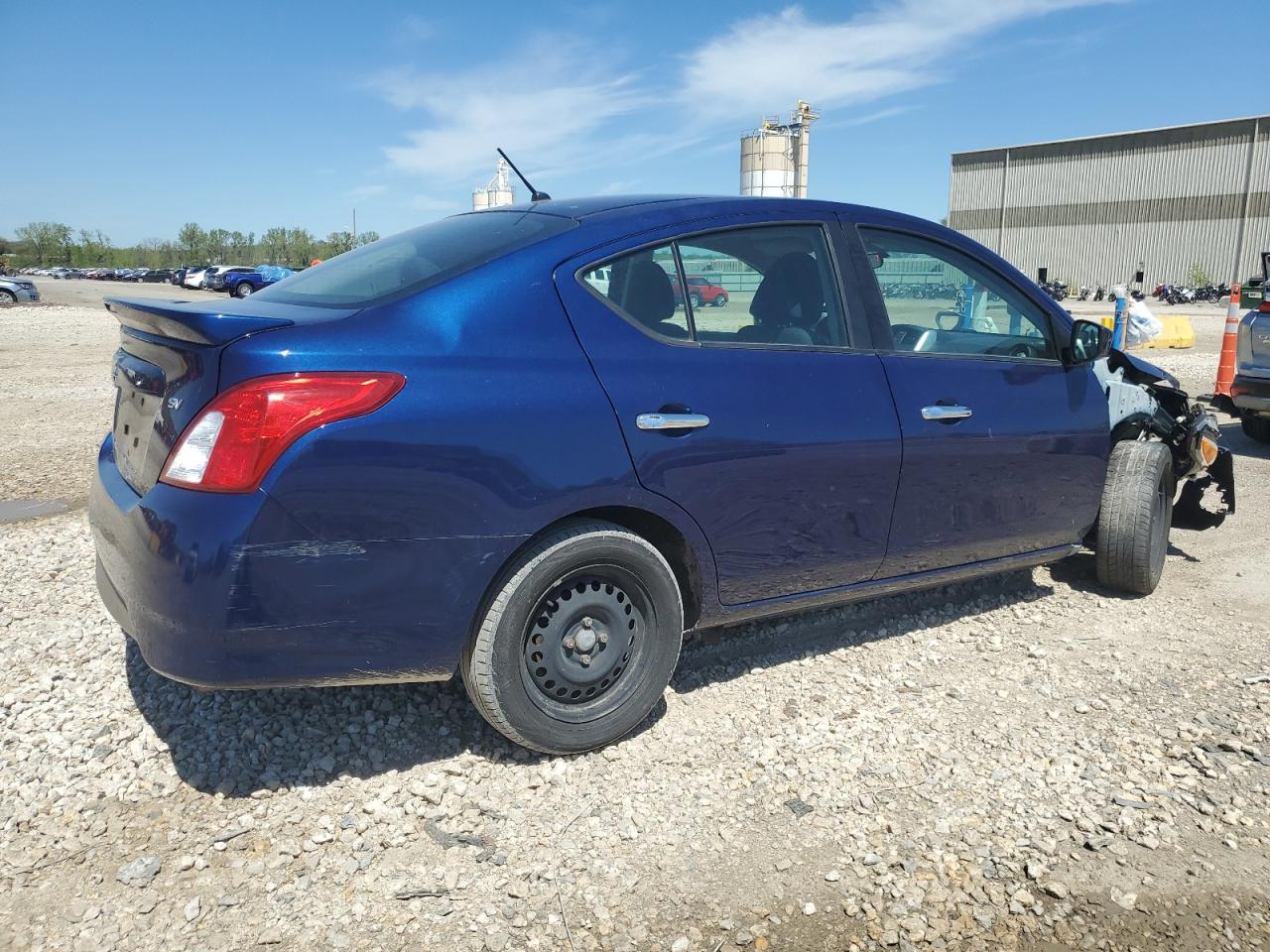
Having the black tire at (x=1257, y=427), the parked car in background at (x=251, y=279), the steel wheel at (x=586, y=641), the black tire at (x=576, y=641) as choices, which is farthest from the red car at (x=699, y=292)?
the parked car in background at (x=251, y=279)

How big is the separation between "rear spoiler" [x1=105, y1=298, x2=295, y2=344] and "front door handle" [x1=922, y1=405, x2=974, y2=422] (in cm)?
219

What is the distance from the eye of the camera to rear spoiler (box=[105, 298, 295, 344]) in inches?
96.3

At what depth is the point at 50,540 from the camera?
16.7 feet

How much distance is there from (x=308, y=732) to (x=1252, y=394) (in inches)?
300

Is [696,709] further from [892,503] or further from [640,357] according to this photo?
[640,357]

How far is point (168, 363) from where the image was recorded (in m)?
2.62

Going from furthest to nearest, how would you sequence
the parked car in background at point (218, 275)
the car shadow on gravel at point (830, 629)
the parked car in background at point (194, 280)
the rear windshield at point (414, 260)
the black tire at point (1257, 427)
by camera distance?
the parked car in background at point (194, 280), the parked car in background at point (218, 275), the black tire at point (1257, 427), the car shadow on gravel at point (830, 629), the rear windshield at point (414, 260)

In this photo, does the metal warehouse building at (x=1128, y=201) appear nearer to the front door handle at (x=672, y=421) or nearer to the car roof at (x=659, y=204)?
the car roof at (x=659, y=204)

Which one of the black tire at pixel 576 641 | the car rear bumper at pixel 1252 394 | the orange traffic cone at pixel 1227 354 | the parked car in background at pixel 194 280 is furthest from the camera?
the parked car in background at pixel 194 280

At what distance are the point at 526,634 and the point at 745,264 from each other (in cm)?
150

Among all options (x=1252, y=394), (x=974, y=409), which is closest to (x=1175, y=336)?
(x=1252, y=394)

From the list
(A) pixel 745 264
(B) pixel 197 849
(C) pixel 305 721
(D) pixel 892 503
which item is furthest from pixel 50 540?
(D) pixel 892 503

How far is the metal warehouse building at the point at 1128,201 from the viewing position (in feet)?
177

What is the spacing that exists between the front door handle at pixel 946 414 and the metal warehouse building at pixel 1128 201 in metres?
61.1
